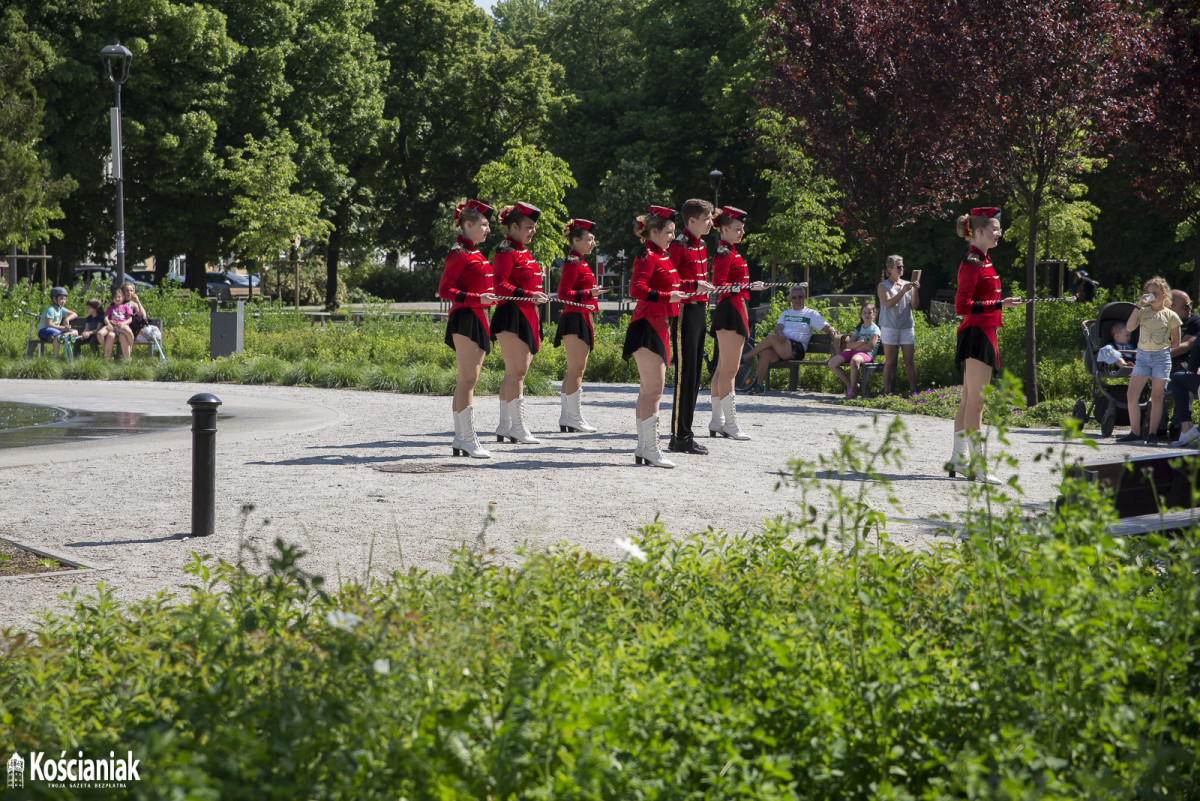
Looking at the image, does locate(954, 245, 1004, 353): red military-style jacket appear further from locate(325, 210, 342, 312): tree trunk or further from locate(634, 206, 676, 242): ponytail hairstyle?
locate(325, 210, 342, 312): tree trunk

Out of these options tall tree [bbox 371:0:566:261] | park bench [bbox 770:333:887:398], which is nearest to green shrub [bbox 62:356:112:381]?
park bench [bbox 770:333:887:398]

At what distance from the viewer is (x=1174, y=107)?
14586 mm

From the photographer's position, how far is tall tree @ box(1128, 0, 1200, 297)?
47.2 ft

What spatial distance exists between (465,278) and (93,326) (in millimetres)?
13043

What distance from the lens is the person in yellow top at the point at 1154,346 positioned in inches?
436

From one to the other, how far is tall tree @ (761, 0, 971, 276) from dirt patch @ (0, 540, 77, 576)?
13474 millimetres

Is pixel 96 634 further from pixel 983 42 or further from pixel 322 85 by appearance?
pixel 322 85

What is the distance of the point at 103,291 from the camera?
22547 millimetres

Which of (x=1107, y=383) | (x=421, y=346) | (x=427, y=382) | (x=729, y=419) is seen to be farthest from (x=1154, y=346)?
(x=421, y=346)

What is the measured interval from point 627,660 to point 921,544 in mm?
3491

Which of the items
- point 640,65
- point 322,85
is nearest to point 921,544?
point 322,85

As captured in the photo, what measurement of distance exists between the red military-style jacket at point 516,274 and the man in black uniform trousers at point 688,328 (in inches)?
48.2

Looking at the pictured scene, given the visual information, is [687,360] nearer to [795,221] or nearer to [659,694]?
[659,694]

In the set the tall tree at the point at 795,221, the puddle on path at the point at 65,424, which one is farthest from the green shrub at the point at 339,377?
the tall tree at the point at 795,221
